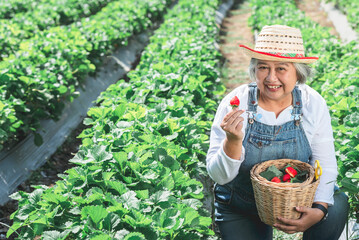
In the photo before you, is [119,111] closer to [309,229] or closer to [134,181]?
[134,181]

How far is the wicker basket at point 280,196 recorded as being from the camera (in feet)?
7.52

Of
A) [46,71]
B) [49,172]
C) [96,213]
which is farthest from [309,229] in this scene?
[46,71]

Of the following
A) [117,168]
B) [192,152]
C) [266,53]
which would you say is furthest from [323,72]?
[117,168]

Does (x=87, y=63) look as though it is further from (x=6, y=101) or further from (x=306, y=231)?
(x=306, y=231)

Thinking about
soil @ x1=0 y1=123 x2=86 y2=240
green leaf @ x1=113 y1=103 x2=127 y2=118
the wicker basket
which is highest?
green leaf @ x1=113 y1=103 x2=127 y2=118

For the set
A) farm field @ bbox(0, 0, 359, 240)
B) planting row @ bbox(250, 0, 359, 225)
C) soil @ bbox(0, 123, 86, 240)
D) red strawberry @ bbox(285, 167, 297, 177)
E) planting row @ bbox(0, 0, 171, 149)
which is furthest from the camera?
planting row @ bbox(0, 0, 171, 149)

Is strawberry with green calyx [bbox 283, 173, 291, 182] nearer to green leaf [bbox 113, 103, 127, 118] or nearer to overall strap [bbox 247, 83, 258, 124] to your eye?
overall strap [bbox 247, 83, 258, 124]

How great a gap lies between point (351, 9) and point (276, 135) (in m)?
9.96

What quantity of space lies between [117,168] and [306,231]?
1.27m

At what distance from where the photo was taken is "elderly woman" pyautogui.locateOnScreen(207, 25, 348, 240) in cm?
255

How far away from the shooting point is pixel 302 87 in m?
2.78

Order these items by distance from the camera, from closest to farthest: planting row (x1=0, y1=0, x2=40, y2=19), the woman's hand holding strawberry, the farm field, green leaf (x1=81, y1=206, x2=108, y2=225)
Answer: green leaf (x1=81, y1=206, x2=108, y2=225), the woman's hand holding strawberry, the farm field, planting row (x1=0, y1=0, x2=40, y2=19)

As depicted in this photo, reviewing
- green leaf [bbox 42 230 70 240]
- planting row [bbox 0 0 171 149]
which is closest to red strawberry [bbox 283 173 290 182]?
green leaf [bbox 42 230 70 240]

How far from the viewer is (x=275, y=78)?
100.0 inches
